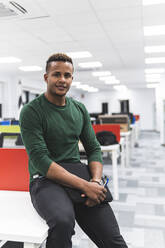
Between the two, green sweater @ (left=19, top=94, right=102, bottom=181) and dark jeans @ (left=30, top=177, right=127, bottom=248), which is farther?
green sweater @ (left=19, top=94, right=102, bottom=181)

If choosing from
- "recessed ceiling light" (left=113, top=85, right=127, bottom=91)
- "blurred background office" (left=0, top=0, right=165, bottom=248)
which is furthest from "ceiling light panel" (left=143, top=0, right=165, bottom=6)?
"recessed ceiling light" (left=113, top=85, right=127, bottom=91)

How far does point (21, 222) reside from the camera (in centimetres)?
107

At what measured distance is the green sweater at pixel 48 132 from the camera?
1.27m

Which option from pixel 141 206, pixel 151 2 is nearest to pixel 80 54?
pixel 151 2

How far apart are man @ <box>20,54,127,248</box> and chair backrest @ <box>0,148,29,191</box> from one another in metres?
0.21

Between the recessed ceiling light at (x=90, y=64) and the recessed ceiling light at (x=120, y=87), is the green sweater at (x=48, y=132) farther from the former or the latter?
the recessed ceiling light at (x=120, y=87)

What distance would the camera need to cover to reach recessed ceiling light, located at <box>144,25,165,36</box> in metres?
4.57

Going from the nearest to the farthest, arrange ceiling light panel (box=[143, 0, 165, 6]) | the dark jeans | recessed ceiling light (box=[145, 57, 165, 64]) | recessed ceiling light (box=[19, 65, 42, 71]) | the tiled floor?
the dark jeans
the tiled floor
ceiling light panel (box=[143, 0, 165, 6])
recessed ceiling light (box=[145, 57, 165, 64])
recessed ceiling light (box=[19, 65, 42, 71])

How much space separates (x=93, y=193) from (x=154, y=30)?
4212mm

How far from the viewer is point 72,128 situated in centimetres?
140

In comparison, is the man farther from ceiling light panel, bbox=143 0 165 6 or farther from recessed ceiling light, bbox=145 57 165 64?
recessed ceiling light, bbox=145 57 165 64

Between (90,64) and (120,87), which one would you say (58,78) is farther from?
(120,87)

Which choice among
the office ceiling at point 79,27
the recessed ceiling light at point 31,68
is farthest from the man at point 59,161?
the recessed ceiling light at point 31,68

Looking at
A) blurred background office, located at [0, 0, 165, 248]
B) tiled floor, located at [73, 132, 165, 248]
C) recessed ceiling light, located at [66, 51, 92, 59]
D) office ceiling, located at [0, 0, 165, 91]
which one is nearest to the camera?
tiled floor, located at [73, 132, 165, 248]
